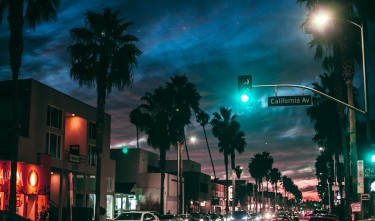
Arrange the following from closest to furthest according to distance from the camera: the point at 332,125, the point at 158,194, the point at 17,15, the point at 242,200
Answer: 1. the point at 17,15
2. the point at 332,125
3. the point at 158,194
4. the point at 242,200

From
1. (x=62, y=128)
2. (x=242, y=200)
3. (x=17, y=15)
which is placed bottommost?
(x=242, y=200)

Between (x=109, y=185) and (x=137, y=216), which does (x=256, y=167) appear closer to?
(x=109, y=185)

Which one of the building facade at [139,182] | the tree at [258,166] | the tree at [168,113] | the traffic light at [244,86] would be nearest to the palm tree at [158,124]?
the tree at [168,113]

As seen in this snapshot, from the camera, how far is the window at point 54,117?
37.7m

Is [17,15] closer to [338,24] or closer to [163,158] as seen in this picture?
[338,24]

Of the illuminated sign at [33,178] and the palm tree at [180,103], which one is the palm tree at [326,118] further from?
the illuminated sign at [33,178]

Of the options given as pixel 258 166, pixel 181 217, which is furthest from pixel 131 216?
pixel 258 166

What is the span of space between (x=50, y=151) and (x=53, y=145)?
68 centimetres

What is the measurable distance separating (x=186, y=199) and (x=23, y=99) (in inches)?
1826

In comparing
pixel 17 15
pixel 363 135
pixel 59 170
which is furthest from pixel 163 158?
pixel 363 135

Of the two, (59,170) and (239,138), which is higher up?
(239,138)

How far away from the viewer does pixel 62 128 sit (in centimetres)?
3966

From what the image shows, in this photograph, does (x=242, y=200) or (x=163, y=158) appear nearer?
(x=163, y=158)

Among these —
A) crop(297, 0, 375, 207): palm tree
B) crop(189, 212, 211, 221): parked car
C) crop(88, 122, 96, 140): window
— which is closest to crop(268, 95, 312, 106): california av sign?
crop(297, 0, 375, 207): palm tree
